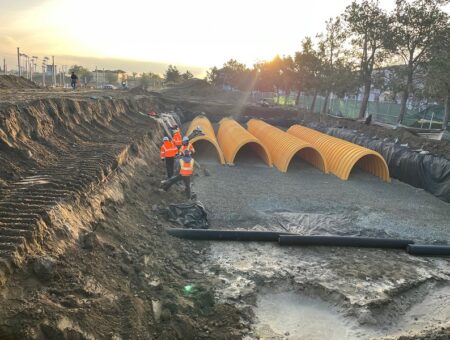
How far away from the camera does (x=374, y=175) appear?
15.8 metres

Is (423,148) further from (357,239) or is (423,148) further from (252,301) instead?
(252,301)

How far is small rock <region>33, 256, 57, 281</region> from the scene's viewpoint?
4453 millimetres

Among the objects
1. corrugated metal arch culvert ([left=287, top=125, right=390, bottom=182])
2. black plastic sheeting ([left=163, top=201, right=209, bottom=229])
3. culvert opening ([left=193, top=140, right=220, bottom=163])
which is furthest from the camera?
culvert opening ([left=193, top=140, right=220, bottom=163])

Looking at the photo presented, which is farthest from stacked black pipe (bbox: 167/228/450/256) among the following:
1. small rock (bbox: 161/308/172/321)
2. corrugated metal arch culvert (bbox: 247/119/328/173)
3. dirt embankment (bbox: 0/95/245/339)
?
corrugated metal arch culvert (bbox: 247/119/328/173)

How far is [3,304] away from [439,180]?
13.4 metres

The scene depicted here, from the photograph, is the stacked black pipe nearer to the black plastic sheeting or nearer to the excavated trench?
the excavated trench

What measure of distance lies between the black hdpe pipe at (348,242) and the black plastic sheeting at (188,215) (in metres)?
1.94

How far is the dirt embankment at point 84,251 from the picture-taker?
4.20 m

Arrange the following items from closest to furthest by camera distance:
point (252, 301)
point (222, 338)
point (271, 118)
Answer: point (222, 338) → point (252, 301) → point (271, 118)

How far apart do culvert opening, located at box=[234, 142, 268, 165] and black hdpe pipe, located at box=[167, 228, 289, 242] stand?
8886 mm

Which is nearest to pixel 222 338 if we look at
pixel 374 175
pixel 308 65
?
pixel 374 175

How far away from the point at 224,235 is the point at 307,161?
34.8ft

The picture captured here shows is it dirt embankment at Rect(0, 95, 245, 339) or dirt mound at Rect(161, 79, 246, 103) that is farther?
dirt mound at Rect(161, 79, 246, 103)

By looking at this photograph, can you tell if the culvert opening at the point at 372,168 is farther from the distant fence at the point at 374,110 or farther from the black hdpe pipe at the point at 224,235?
the distant fence at the point at 374,110
